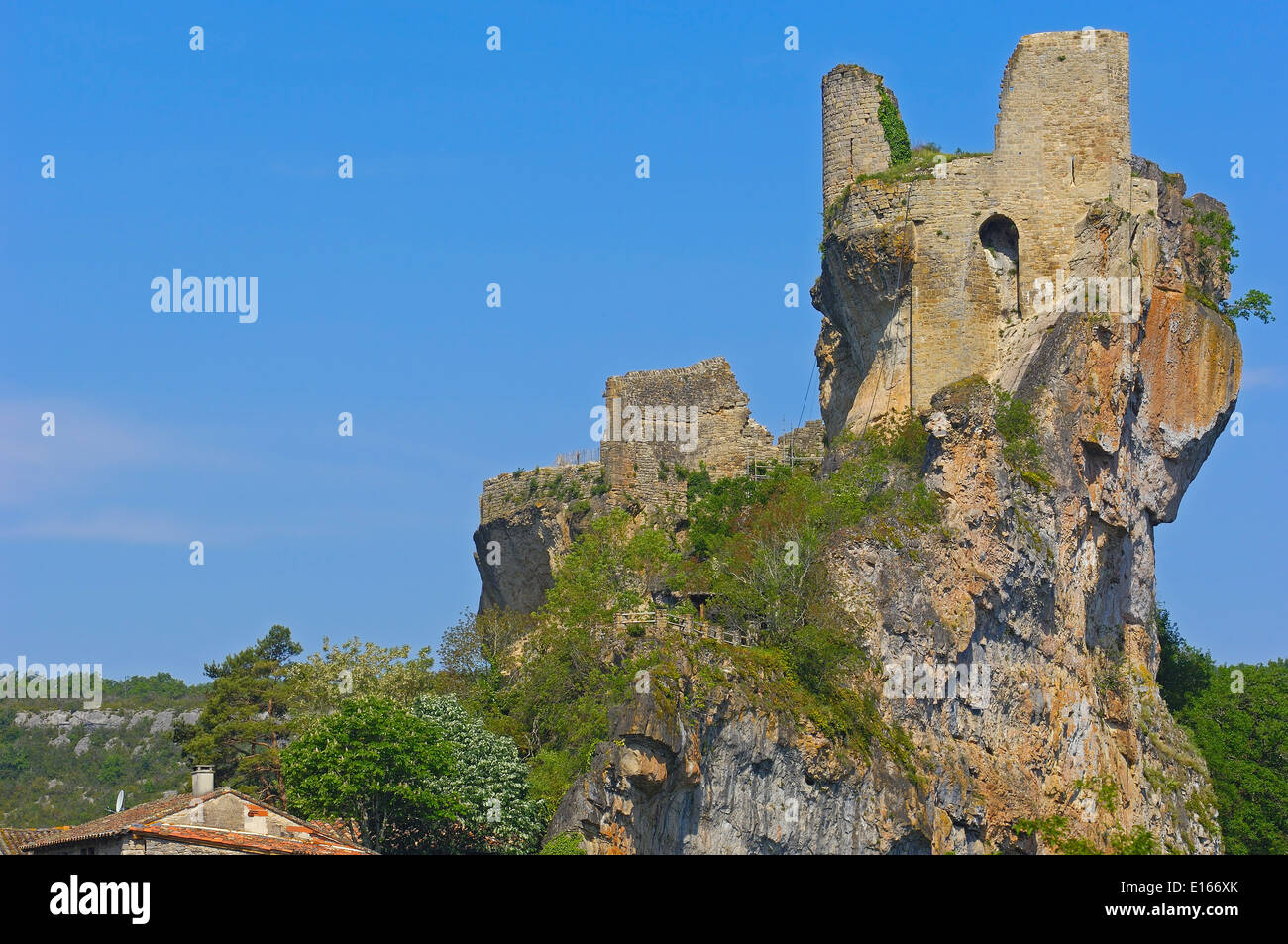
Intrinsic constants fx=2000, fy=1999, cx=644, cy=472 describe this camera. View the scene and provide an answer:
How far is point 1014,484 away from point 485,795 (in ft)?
52.0

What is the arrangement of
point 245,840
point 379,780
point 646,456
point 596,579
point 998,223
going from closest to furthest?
point 245,840 < point 379,780 < point 596,579 < point 998,223 < point 646,456

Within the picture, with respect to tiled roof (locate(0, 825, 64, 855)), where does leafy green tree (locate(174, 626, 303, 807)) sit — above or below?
above

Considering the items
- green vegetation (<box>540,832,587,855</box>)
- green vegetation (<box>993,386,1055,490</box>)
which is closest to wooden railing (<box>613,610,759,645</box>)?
green vegetation (<box>540,832,587,855</box>)

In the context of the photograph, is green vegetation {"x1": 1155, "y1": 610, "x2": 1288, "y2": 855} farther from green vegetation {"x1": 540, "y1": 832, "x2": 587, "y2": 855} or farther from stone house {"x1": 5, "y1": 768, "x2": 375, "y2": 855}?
stone house {"x1": 5, "y1": 768, "x2": 375, "y2": 855}

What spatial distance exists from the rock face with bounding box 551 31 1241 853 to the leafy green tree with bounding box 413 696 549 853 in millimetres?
2289

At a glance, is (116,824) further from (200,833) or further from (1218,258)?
(1218,258)

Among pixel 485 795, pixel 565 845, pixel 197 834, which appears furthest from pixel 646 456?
pixel 197 834

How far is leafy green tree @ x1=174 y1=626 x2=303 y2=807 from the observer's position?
184ft

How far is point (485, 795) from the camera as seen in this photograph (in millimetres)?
45906

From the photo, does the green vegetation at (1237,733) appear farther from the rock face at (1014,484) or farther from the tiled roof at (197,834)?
the tiled roof at (197,834)

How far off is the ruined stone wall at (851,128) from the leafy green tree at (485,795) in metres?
19.7
